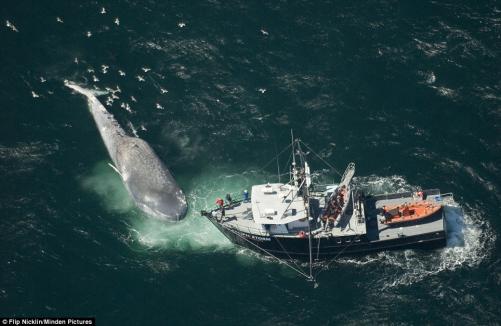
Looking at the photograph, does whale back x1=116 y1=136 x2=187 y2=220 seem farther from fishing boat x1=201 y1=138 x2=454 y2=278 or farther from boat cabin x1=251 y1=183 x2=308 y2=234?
boat cabin x1=251 y1=183 x2=308 y2=234

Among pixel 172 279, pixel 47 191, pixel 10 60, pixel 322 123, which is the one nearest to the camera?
pixel 172 279

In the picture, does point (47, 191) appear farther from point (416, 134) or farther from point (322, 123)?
point (416, 134)

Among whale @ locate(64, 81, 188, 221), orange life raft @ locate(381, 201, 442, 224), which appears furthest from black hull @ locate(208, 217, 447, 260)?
whale @ locate(64, 81, 188, 221)

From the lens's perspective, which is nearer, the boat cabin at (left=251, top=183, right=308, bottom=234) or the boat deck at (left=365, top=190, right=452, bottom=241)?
the boat cabin at (left=251, top=183, right=308, bottom=234)

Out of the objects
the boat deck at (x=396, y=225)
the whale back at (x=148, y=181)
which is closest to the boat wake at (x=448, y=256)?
the boat deck at (x=396, y=225)

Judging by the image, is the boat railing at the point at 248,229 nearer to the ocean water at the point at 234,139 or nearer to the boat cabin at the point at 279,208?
the boat cabin at the point at 279,208

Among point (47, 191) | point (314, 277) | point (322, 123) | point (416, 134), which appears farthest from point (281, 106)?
point (47, 191)
